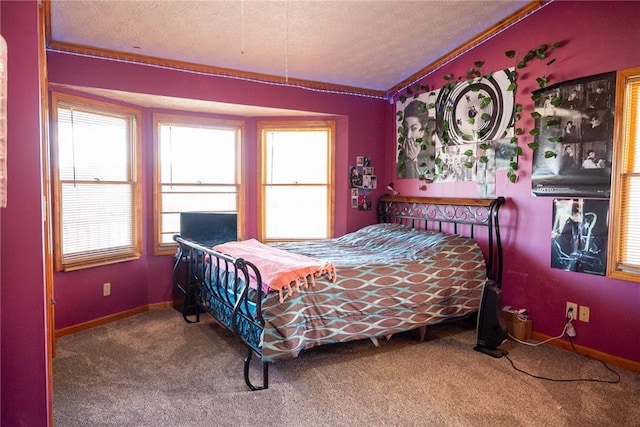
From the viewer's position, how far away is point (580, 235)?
2.94 meters

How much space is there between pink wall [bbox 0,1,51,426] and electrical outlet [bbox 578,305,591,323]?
128 inches

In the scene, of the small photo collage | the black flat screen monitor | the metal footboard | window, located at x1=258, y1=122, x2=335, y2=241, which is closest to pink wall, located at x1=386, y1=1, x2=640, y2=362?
Result: the small photo collage

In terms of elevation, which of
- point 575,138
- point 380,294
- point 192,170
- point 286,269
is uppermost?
point 575,138

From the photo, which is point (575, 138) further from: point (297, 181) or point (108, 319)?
point (108, 319)

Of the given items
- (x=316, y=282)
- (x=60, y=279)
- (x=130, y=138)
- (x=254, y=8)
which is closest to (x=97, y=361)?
(x=60, y=279)

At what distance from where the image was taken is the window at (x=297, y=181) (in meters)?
4.58

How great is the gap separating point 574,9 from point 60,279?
14.7ft

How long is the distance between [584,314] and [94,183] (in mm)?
4068

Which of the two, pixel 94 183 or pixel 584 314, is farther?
pixel 94 183

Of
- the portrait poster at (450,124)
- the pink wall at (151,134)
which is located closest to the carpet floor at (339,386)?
the pink wall at (151,134)

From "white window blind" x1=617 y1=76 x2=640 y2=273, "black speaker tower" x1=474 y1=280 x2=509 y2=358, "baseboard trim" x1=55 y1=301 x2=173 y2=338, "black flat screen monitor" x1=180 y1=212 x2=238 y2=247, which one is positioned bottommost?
"baseboard trim" x1=55 y1=301 x2=173 y2=338

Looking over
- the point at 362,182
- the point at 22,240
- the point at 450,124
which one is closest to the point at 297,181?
the point at 362,182

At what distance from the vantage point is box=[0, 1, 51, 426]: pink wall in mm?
1292

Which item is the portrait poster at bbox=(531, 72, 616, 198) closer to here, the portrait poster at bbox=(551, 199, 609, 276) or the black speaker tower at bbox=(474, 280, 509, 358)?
the portrait poster at bbox=(551, 199, 609, 276)
